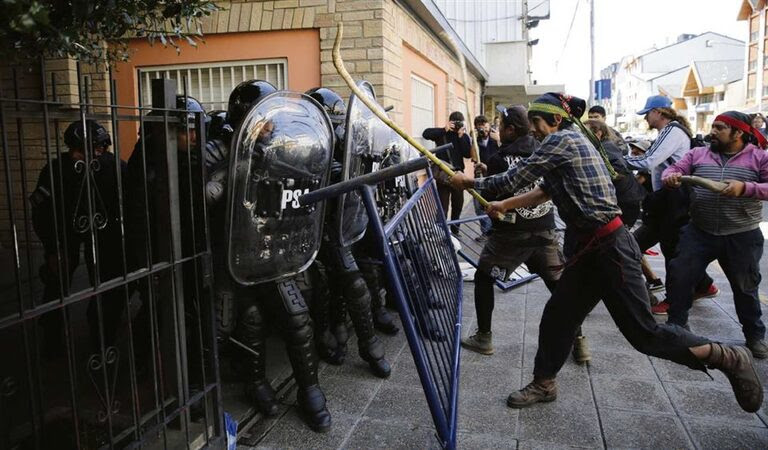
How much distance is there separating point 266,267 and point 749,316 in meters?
3.38

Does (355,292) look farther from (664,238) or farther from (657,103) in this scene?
(657,103)

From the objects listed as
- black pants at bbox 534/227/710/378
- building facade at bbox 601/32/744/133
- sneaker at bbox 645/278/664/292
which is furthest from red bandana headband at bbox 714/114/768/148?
building facade at bbox 601/32/744/133

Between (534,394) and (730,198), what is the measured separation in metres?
2.03

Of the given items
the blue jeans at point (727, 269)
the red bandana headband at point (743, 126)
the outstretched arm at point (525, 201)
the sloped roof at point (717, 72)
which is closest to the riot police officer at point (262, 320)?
the outstretched arm at point (525, 201)

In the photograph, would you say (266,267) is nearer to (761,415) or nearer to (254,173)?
(254,173)

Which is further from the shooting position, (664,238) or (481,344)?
(664,238)

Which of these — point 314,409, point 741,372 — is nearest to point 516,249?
point 741,372

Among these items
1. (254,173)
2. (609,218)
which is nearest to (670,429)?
(609,218)

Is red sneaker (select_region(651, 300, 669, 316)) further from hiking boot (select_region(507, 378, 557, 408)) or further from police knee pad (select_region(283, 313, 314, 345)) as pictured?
police knee pad (select_region(283, 313, 314, 345))

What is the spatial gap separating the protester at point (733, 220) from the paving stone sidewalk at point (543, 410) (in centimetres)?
46

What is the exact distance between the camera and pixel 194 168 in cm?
270

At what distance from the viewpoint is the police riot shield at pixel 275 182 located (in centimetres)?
272

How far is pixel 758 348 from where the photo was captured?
4020 millimetres

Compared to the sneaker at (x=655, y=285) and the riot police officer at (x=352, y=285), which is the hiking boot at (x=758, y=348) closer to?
the sneaker at (x=655, y=285)
